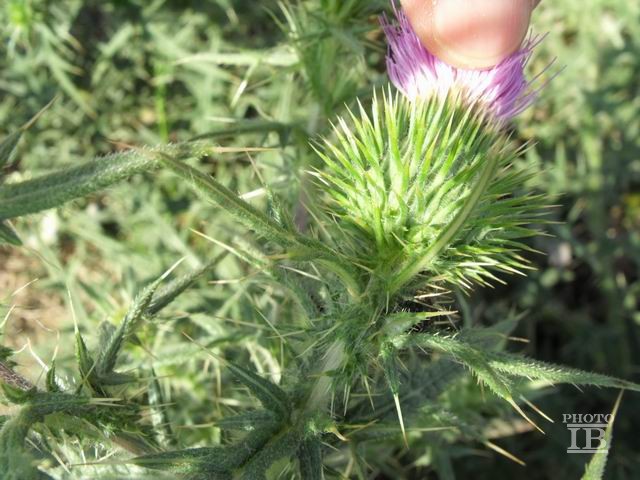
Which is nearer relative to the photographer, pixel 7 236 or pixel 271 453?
pixel 7 236

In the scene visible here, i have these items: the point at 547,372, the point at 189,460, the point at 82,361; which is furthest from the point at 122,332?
the point at 547,372

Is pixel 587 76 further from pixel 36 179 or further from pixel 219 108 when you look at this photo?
pixel 36 179

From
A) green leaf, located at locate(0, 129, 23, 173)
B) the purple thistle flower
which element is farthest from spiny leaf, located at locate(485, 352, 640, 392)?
green leaf, located at locate(0, 129, 23, 173)

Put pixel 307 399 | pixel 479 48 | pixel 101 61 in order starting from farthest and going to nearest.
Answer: pixel 101 61 < pixel 307 399 < pixel 479 48

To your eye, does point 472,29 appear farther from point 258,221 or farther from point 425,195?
point 258,221

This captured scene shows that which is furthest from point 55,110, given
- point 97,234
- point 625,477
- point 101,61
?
point 625,477

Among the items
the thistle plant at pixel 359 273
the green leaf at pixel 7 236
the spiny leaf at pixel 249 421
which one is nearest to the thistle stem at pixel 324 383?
the thistle plant at pixel 359 273
